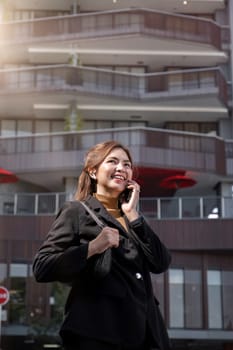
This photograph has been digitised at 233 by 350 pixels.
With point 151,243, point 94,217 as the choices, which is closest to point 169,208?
point 151,243

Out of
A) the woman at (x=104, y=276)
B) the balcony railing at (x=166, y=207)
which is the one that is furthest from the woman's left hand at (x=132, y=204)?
the balcony railing at (x=166, y=207)

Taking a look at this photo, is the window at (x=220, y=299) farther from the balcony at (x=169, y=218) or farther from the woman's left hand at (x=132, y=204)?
the woman's left hand at (x=132, y=204)

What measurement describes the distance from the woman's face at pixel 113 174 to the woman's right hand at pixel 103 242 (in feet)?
1.12

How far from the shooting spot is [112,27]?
28.0 m

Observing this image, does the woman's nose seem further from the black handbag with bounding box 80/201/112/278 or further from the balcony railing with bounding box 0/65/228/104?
the balcony railing with bounding box 0/65/228/104

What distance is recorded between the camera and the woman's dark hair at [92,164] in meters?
2.83

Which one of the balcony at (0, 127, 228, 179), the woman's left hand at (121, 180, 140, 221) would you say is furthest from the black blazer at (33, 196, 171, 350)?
the balcony at (0, 127, 228, 179)

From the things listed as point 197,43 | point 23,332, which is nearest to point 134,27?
point 197,43

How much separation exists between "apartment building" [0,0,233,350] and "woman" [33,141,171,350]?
18963 mm

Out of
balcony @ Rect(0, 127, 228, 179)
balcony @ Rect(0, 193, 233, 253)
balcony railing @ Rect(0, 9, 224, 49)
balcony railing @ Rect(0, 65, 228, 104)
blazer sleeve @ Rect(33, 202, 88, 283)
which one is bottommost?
blazer sleeve @ Rect(33, 202, 88, 283)

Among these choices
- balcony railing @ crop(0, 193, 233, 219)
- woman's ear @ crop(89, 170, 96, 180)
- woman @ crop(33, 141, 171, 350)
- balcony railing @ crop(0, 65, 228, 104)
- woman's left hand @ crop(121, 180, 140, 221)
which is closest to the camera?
woman @ crop(33, 141, 171, 350)

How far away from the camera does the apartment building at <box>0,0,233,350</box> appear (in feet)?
70.7

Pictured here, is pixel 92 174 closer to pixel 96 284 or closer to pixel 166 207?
pixel 96 284

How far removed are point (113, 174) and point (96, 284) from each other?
549 millimetres
